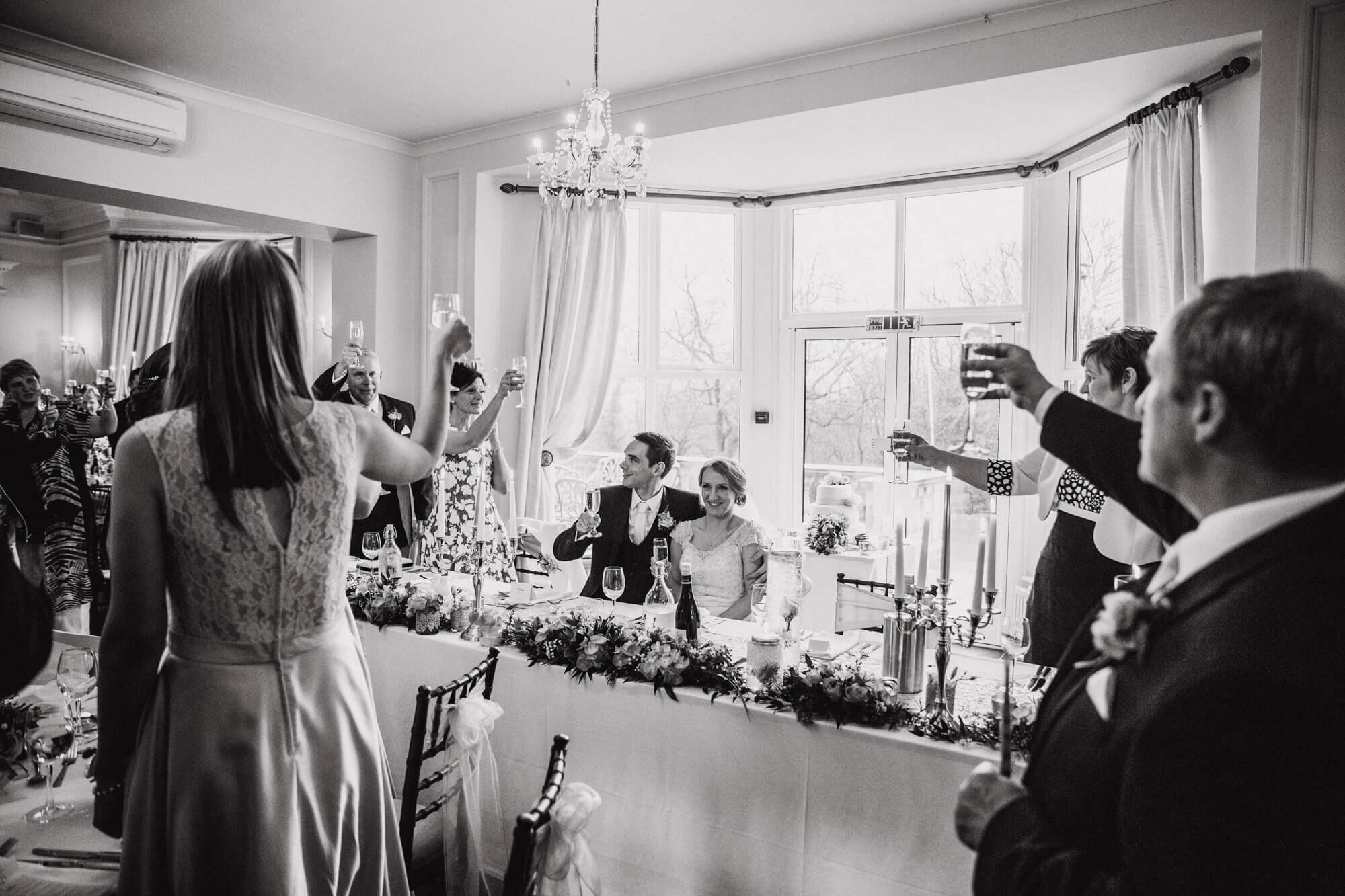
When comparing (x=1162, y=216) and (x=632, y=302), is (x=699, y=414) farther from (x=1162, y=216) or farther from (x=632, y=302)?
(x=1162, y=216)

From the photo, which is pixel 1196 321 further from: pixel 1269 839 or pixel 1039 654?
pixel 1039 654

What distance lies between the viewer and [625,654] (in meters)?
2.30

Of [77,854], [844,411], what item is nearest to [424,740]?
[77,854]

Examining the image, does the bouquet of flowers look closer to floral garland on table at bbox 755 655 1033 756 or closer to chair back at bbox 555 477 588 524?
chair back at bbox 555 477 588 524

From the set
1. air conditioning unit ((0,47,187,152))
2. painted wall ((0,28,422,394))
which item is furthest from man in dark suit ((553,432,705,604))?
air conditioning unit ((0,47,187,152))

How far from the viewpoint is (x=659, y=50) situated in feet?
14.0

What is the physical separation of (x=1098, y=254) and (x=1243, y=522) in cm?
455

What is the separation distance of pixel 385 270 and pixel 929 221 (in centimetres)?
372

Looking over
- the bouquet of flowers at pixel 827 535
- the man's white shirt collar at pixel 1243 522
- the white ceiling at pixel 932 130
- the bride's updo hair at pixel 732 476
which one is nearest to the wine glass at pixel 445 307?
the bride's updo hair at pixel 732 476

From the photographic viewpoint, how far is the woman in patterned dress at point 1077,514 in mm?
2311

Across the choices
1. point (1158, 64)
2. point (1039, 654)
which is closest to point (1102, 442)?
point (1039, 654)

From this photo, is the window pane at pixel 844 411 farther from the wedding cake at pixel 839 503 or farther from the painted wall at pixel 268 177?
the painted wall at pixel 268 177

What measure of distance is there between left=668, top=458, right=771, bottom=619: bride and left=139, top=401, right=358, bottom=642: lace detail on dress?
2053 millimetres

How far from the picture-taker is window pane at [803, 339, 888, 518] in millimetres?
5840
